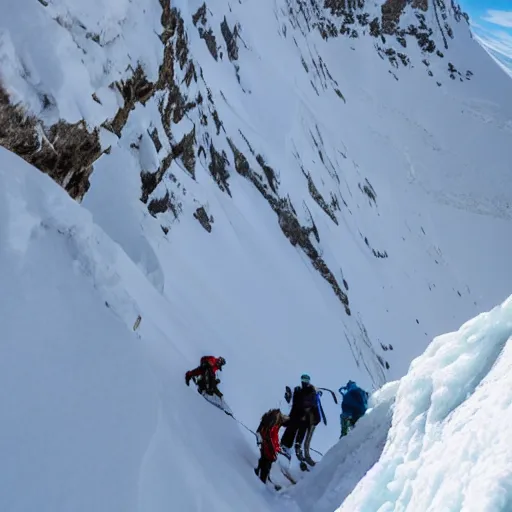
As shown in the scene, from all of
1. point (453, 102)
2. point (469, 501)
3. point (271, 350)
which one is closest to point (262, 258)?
point (271, 350)

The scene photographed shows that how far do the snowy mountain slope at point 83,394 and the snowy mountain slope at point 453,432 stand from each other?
1.87 metres

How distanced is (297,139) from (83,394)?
30.9 metres

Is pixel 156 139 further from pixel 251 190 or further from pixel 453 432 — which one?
pixel 453 432

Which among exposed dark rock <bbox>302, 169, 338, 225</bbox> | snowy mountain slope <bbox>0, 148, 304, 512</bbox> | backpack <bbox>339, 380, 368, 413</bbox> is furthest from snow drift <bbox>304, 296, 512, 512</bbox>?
exposed dark rock <bbox>302, 169, 338, 225</bbox>

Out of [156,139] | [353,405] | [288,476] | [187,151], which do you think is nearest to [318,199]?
[187,151]

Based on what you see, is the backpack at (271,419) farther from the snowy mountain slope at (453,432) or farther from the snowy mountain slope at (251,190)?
the snowy mountain slope at (453,432)

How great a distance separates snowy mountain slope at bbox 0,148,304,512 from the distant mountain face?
2.43 m

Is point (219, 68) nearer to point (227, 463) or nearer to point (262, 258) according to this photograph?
point (262, 258)

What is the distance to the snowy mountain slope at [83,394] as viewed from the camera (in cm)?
547

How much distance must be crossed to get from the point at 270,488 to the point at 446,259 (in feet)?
130

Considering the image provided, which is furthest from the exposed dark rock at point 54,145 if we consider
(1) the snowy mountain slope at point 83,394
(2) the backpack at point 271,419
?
(2) the backpack at point 271,419

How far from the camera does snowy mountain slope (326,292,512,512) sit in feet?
13.1

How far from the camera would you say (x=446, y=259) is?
1791 inches

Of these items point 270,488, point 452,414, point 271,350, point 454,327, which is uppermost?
point 452,414
